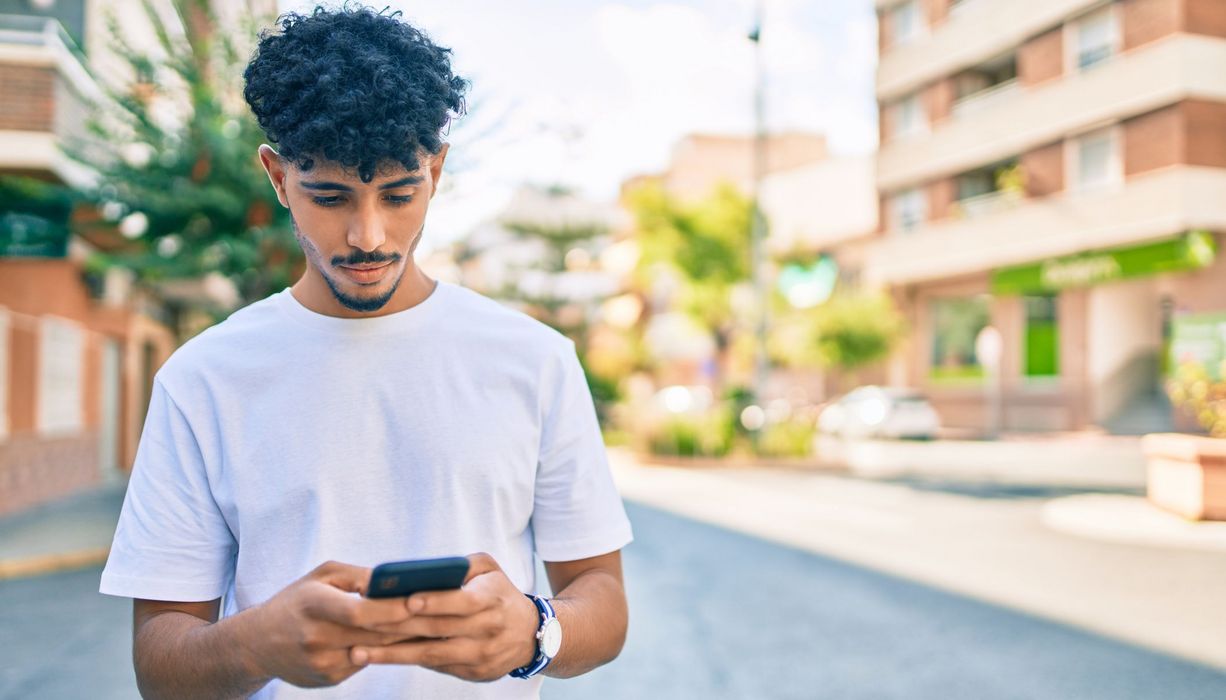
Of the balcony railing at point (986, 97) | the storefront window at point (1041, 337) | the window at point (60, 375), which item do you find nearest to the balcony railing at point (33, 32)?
the window at point (60, 375)

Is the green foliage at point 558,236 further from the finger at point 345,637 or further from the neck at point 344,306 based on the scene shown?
the finger at point 345,637

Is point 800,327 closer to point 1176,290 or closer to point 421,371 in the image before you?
point 1176,290

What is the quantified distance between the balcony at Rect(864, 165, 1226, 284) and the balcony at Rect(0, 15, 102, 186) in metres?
20.8

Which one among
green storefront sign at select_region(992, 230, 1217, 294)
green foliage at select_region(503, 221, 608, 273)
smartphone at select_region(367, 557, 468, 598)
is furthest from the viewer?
green foliage at select_region(503, 221, 608, 273)

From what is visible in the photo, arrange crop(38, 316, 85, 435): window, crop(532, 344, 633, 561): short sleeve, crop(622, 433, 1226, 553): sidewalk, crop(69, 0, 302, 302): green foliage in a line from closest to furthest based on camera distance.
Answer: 1. crop(532, 344, 633, 561): short sleeve
2. crop(622, 433, 1226, 553): sidewalk
3. crop(69, 0, 302, 302): green foliage
4. crop(38, 316, 85, 435): window

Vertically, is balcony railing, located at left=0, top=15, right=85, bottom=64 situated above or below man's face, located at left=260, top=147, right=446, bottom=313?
above

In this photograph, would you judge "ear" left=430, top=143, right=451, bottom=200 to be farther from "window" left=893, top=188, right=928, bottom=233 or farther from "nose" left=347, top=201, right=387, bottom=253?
"window" left=893, top=188, right=928, bottom=233

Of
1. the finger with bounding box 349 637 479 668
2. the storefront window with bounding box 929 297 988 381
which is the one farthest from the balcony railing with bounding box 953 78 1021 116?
the finger with bounding box 349 637 479 668

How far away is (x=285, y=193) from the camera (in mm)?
1722

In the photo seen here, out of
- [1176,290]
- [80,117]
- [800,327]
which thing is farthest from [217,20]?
[800,327]

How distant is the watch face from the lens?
5.12ft

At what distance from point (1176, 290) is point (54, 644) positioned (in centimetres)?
2441

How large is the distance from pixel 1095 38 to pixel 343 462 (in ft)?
85.6

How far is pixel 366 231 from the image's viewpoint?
1630mm
